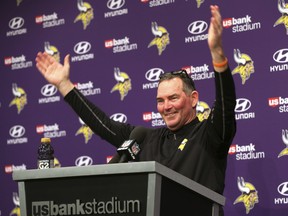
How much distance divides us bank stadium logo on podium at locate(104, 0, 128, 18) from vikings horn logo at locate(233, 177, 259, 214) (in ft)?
5.37

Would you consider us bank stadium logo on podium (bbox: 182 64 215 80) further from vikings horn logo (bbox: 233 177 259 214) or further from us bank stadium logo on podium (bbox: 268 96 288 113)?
vikings horn logo (bbox: 233 177 259 214)

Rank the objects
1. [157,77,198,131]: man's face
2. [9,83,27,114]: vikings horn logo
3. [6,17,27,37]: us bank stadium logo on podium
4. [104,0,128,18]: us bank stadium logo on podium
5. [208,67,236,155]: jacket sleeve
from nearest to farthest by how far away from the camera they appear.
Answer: [208,67,236,155]: jacket sleeve < [157,77,198,131]: man's face < [104,0,128,18]: us bank stadium logo on podium < [9,83,27,114]: vikings horn logo < [6,17,27,37]: us bank stadium logo on podium

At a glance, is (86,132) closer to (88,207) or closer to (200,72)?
(200,72)

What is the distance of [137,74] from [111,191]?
8.63 ft

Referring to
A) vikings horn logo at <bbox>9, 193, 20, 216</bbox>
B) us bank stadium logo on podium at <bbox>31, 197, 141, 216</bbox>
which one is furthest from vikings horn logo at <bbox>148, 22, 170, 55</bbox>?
us bank stadium logo on podium at <bbox>31, 197, 141, 216</bbox>

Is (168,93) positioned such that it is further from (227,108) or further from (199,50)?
(199,50)

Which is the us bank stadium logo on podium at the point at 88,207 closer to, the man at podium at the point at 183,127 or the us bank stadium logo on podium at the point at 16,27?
the man at podium at the point at 183,127

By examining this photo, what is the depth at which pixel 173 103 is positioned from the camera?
2.95 meters

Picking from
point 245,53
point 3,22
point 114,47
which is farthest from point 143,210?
point 3,22

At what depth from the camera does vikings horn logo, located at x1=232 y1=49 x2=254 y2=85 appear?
3.81 meters

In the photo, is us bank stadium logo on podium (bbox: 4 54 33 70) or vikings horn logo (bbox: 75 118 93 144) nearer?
vikings horn logo (bbox: 75 118 93 144)

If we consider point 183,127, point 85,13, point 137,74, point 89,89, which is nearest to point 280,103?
point 183,127

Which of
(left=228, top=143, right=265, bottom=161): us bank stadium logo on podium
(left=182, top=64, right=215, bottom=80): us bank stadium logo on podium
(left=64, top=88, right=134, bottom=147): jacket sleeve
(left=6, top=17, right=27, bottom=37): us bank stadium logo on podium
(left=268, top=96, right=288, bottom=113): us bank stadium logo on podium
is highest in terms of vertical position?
(left=6, top=17, right=27, bottom=37): us bank stadium logo on podium

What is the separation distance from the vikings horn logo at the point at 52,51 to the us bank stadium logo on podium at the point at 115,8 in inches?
21.7
